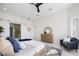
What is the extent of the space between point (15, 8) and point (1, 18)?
277mm

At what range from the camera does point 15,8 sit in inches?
71.6

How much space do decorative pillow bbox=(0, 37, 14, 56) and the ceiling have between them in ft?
1.57

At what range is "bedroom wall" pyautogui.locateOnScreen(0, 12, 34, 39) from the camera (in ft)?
5.91

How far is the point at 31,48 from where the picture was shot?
6.18ft

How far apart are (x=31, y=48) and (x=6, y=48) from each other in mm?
408

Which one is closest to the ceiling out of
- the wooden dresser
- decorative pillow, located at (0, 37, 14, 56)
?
the wooden dresser

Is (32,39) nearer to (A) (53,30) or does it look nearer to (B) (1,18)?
(A) (53,30)

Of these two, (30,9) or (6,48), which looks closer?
(6,48)

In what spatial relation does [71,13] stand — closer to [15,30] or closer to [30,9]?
[30,9]

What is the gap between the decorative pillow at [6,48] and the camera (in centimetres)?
175

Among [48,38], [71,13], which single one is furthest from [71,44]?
[71,13]

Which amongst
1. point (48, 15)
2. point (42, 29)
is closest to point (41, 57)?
point (42, 29)

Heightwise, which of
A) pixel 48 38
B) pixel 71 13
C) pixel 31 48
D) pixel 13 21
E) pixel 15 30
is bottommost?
pixel 31 48

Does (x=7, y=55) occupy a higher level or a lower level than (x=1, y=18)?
lower
